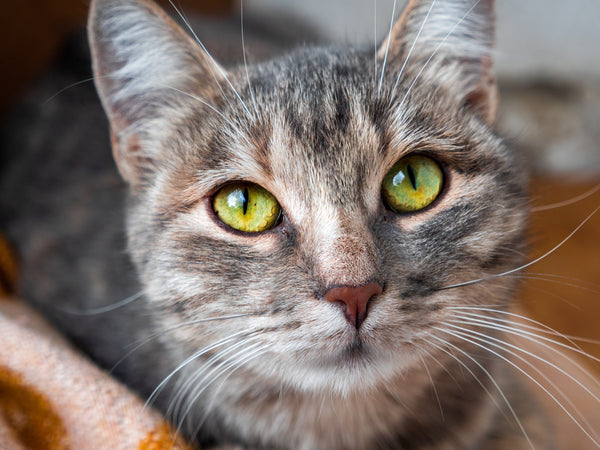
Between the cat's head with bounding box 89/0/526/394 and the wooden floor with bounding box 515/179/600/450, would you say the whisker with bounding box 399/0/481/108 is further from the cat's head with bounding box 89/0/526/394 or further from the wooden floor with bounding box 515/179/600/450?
the wooden floor with bounding box 515/179/600/450

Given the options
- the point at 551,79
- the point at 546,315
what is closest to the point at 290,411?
the point at 546,315

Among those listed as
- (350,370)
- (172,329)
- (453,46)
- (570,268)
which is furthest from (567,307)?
(172,329)

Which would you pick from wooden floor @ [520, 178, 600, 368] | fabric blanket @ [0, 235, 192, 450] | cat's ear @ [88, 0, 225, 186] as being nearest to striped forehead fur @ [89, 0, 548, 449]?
cat's ear @ [88, 0, 225, 186]

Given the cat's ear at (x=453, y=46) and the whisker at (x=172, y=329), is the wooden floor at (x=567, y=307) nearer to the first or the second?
the cat's ear at (x=453, y=46)

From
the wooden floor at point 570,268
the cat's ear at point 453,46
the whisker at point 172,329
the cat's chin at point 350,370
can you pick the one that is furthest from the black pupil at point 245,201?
the wooden floor at point 570,268

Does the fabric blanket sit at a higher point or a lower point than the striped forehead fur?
lower

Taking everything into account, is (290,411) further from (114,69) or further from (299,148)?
(114,69)
